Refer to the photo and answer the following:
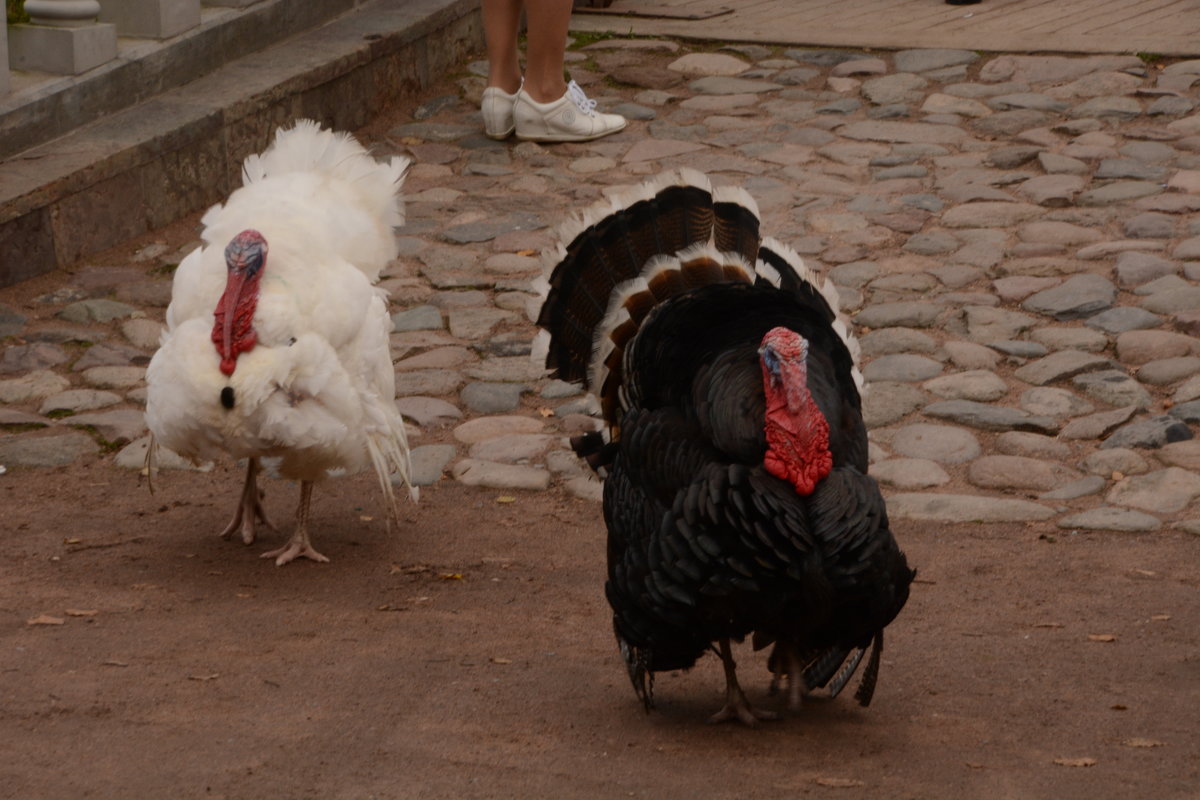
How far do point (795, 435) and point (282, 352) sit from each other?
1904 millimetres

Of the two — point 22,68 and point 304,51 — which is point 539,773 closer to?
point 22,68

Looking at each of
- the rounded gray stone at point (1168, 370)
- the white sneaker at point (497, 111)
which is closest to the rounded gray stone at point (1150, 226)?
the rounded gray stone at point (1168, 370)

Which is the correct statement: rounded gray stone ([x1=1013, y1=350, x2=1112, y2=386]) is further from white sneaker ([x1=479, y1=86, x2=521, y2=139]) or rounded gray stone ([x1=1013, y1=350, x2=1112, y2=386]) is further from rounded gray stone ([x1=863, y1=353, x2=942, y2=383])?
white sneaker ([x1=479, y1=86, x2=521, y2=139])

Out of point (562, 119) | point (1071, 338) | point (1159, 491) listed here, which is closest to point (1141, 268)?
point (1071, 338)

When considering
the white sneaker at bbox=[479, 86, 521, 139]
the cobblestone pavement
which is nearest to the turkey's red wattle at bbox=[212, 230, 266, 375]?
the cobblestone pavement

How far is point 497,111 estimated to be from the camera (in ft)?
33.4

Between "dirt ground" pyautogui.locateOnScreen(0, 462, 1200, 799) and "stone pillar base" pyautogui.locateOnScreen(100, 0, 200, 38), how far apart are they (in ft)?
12.6

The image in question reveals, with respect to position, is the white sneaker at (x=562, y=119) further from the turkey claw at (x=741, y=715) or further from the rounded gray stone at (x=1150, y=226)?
the turkey claw at (x=741, y=715)

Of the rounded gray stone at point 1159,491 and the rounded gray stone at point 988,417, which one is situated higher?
the rounded gray stone at point 988,417

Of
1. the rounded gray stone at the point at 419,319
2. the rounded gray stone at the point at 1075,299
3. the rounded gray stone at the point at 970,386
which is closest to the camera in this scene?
the rounded gray stone at the point at 970,386

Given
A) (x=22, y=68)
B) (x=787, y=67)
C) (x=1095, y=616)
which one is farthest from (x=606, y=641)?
(x=787, y=67)

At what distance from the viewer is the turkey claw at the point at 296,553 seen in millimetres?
5766

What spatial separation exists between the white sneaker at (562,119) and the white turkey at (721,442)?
486cm

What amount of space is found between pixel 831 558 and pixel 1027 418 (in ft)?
9.22
